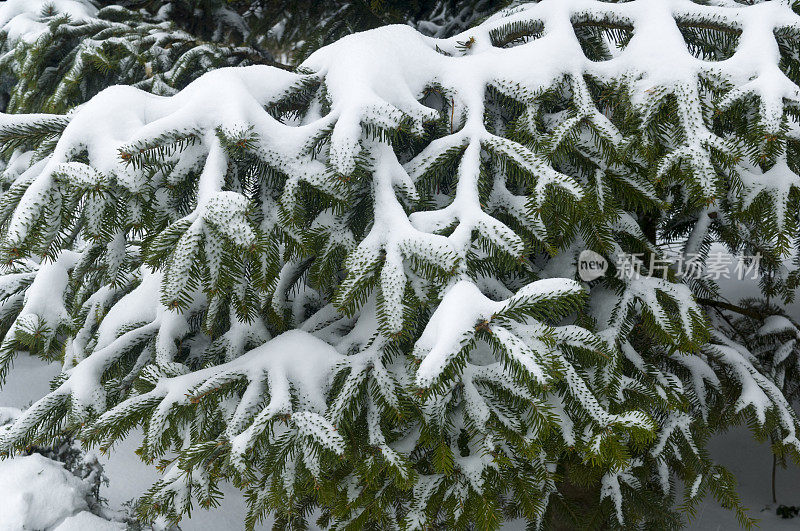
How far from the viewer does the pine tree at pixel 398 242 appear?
1.60 m

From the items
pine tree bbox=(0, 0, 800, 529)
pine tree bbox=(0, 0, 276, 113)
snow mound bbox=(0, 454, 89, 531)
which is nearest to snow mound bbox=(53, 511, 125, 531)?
snow mound bbox=(0, 454, 89, 531)

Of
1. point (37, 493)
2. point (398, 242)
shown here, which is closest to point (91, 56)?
point (37, 493)

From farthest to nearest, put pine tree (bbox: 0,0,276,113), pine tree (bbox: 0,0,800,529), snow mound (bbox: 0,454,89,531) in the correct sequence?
pine tree (bbox: 0,0,276,113)
snow mound (bbox: 0,454,89,531)
pine tree (bbox: 0,0,800,529)

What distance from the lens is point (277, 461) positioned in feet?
5.52

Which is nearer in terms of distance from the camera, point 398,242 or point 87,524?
point 398,242

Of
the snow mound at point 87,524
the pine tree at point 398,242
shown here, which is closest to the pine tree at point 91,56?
the pine tree at point 398,242

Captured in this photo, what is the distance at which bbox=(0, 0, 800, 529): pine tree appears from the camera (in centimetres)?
160

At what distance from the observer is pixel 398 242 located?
1624 mm

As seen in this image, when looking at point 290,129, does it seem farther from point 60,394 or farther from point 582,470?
point 582,470

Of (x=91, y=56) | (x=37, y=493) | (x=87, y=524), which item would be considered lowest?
(x=87, y=524)

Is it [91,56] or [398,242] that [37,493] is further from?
[398,242]

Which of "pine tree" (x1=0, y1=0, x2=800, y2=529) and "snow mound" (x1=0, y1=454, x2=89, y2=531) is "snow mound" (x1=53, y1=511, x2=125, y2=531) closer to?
"snow mound" (x1=0, y1=454, x2=89, y2=531)

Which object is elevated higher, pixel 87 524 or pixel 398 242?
pixel 398 242

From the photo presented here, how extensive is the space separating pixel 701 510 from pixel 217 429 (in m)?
4.06
